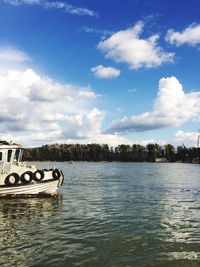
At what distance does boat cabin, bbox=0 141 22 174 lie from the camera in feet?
122

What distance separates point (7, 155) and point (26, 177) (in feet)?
9.06

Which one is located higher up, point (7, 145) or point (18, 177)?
point (7, 145)

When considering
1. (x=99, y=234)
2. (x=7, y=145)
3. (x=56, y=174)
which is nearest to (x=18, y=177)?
(x=7, y=145)

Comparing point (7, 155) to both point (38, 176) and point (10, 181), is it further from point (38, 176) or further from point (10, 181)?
point (38, 176)

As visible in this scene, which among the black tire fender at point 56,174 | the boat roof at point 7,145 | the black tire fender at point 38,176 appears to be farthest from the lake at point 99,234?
the boat roof at point 7,145

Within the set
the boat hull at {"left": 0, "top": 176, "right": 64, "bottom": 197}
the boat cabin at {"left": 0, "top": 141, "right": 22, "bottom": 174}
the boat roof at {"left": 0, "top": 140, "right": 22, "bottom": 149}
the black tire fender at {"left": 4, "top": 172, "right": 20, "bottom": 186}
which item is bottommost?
the boat hull at {"left": 0, "top": 176, "right": 64, "bottom": 197}

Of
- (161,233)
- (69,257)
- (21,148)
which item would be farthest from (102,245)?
(21,148)

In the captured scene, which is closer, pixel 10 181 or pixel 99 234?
pixel 99 234

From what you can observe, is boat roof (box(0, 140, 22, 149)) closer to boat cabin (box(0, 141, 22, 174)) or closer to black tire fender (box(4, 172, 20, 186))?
boat cabin (box(0, 141, 22, 174))

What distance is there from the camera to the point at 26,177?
3747cm

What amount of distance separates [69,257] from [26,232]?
571 centimetres

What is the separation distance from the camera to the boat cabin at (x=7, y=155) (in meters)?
37.3

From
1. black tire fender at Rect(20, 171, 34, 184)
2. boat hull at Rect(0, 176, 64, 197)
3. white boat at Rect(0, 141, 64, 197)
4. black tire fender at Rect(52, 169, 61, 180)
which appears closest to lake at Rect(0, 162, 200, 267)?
boat hull at Rect(0, 176, 64, 197)

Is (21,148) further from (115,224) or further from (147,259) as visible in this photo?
(147,259)
